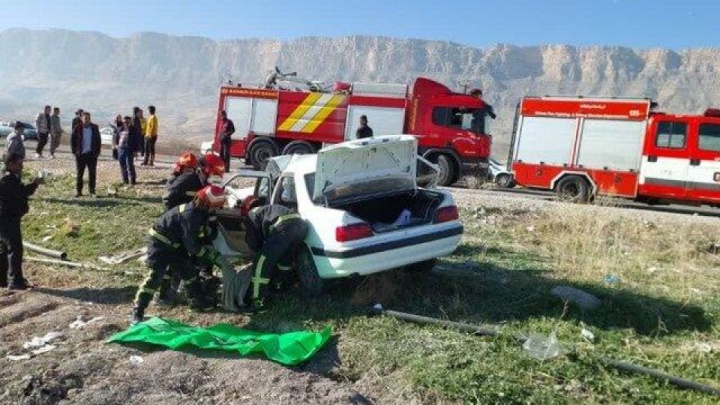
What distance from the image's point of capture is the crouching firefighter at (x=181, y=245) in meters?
5.71

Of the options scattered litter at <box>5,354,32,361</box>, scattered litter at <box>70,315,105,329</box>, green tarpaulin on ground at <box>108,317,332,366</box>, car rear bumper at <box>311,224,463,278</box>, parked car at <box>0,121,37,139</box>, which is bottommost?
scattered litter at <box>5,354,32,361</box>

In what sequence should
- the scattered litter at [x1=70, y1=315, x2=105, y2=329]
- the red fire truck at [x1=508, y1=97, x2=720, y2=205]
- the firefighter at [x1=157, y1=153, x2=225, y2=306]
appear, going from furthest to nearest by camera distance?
the red fire truck at [x1=508, y1=97, x2=720, y2=205]
the firefighter at [x1=157, y1=153, x2=225, y2=306]
the scattered litter at [x1=70, y1=315, x2=105, y2=329]

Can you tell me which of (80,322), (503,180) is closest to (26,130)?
(503,180)

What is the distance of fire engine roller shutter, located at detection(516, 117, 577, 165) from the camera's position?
1486cm

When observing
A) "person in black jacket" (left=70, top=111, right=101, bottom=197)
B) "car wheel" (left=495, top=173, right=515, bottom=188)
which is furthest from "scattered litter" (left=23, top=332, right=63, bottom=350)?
"car wheel" (left=495, top=173, right=515, bottom=188)

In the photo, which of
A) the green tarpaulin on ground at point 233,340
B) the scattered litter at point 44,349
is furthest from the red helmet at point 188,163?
the scattered litter at point 44,349

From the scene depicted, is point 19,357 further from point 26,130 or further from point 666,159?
point 26,130

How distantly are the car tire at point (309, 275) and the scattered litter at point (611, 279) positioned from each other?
10.4ft

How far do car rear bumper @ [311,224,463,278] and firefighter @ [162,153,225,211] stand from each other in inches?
60.6

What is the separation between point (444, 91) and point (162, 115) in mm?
169507

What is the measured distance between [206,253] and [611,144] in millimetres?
10978

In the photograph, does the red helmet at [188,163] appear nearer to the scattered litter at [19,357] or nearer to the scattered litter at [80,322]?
the scattered litter at [80,322]

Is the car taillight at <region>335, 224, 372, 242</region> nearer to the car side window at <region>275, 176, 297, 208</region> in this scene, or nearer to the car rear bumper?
the car rear bumper

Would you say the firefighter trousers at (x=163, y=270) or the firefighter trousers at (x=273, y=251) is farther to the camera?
the firefighter trousers at (x=273, y=251)
